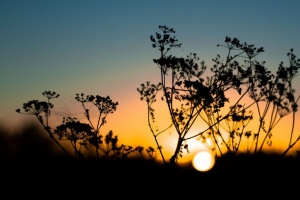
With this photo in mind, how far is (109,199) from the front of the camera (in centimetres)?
2698

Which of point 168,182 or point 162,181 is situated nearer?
point 168,182

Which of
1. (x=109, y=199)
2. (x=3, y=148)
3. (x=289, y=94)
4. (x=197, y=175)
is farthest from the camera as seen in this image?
(x=3, y=148)

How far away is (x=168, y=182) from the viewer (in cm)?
2489

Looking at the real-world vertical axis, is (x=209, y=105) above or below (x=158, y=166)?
above

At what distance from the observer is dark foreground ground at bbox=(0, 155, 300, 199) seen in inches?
1030

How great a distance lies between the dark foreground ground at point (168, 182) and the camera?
26158 millimetres

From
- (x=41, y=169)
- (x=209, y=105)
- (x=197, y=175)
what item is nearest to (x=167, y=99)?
(x=209, y=105)

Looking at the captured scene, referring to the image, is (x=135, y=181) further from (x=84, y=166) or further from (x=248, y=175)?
(x=248, y=175)

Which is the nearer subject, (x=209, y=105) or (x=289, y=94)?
(x=289, y=94)

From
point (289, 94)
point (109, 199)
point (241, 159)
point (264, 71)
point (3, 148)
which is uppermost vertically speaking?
point (3, 148)

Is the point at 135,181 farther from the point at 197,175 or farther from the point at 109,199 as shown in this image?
the point at 197,175

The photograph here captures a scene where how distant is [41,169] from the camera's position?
4191 cm

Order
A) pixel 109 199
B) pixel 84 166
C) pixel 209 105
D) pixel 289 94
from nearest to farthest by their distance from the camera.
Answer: pixel 289 94 < pixel 209 105 < pixel 109 199 < pixel 84 166

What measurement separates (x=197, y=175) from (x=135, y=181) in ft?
29.5
